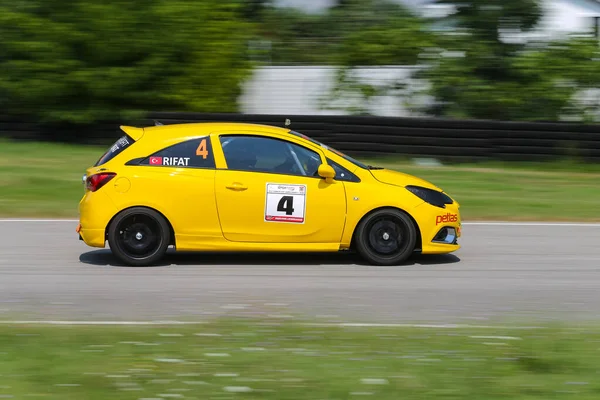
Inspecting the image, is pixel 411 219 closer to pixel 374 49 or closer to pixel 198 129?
pixel 198 129

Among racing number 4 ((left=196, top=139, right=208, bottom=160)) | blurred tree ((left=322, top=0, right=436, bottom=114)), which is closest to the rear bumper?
racing number 4 ((left=196, top=139, right=208, bottom=160))

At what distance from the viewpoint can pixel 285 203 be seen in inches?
355

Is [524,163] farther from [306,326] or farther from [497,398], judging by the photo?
[497,398]

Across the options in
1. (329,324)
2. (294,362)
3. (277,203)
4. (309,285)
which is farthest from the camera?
(277,203)

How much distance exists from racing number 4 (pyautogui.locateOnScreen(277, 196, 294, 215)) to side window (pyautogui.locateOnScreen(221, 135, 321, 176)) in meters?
0.27

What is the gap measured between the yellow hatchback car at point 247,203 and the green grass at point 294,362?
2527 mm

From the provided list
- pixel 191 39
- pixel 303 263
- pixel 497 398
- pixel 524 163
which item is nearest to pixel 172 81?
pixel 191 39

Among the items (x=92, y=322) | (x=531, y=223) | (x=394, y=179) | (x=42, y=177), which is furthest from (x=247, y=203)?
(x=42, y=177)

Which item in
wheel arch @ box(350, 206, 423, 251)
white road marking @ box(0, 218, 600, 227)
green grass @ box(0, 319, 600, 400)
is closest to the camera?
green grass @ box(0, 319, 600, 400)

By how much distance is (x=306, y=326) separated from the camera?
260 inches

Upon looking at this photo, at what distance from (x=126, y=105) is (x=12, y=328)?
47.7 feet

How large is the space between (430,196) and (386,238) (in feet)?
2.06

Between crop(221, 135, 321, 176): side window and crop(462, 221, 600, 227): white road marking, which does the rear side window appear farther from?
crop(462, 221, 600, 227): white road marking

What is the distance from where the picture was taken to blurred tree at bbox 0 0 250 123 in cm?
2027
